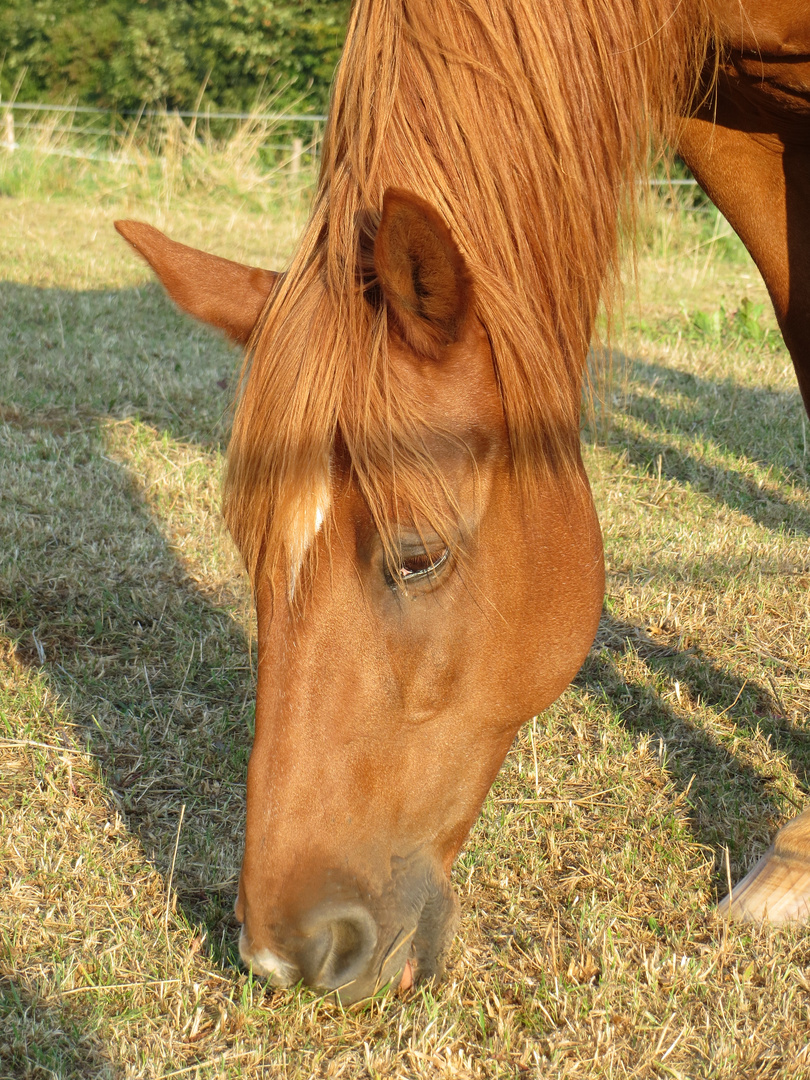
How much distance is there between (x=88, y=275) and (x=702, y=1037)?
21.0ft

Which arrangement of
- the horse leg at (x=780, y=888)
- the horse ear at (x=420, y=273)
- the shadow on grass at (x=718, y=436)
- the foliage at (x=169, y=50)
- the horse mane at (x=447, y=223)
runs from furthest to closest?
the foliage at (x=169, y=50), the shadow on grass at (x=718, y=436), the horse leg at (x=780, y=888), the horse mane at (x=447, y=223), the horse ear at (x=420, y=273)

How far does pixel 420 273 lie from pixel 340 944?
3.12ft

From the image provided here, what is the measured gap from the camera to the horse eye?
1353 mm

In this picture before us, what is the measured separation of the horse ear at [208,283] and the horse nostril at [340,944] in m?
0.93

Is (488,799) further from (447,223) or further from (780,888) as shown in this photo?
(447,223)

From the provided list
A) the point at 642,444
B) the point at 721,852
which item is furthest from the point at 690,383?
the point at 721,852

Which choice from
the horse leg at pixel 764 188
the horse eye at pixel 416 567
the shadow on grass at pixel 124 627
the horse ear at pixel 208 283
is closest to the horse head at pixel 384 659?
the horse eye at pixel 416 567

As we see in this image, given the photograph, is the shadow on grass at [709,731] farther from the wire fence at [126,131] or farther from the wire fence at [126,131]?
the wire fence at [126,131]

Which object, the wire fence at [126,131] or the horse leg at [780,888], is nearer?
the horse leg at [780,888]

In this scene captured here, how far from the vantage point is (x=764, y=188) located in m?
1.97

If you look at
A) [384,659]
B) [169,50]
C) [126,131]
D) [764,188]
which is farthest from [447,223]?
[169,50]

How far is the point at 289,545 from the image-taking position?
136 centimetres

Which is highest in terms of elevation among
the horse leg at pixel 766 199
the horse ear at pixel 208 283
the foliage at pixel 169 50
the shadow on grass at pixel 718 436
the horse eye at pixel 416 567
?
the foliage at pixel 169 50

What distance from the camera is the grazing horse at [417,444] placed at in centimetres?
135
